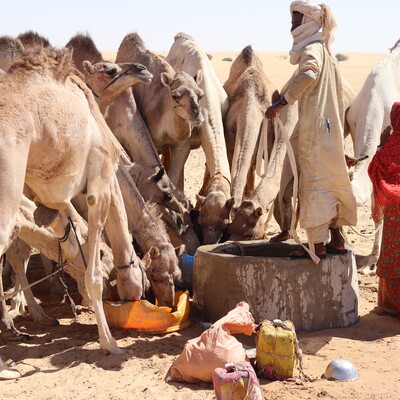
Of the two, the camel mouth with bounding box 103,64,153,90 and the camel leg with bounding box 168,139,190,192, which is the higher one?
the camel mouth with bounding box 103,64,153,90

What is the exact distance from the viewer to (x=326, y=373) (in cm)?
542

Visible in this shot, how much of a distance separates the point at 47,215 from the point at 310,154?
2.33 meters

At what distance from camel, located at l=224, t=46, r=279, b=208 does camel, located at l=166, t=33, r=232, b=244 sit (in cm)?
16

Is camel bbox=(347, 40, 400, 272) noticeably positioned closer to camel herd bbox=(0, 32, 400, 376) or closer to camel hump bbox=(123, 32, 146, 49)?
camel herd bbox=(0, 32, 400, 376)

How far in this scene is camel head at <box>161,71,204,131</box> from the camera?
8930 millimetres

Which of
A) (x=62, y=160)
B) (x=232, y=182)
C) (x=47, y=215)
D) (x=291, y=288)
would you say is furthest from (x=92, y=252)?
(x=232, y=182)

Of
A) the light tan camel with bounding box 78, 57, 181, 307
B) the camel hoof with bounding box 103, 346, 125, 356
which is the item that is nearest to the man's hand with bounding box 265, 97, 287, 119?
the light tan camel with bounding box 78, 57, 181, 307

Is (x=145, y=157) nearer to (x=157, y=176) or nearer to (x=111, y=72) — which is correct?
(x=157, y=176)

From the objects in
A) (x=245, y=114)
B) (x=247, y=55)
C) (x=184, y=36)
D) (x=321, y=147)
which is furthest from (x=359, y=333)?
(x=184, y=36)

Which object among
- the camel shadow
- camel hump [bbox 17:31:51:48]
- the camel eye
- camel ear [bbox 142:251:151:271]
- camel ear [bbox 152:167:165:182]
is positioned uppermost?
camel hump [bbox 17:31:51:48]

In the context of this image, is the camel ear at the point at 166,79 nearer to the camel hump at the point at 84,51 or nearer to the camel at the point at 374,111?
the camel hump at the point at 84,51

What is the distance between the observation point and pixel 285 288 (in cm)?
628

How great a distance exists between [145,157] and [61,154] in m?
3.73

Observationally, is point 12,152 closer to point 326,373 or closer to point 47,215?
point 47,215
